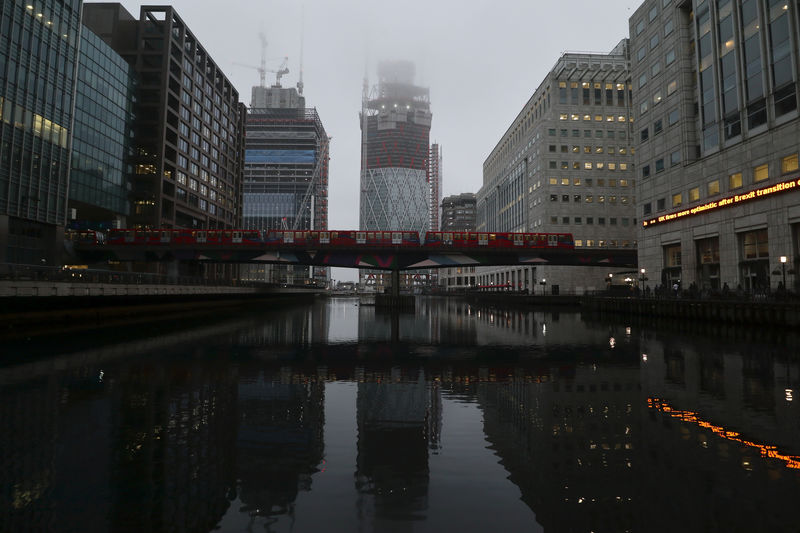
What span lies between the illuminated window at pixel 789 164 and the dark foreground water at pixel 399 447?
3615 centimetres

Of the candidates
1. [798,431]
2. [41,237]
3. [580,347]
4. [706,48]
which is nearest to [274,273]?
[41,237]

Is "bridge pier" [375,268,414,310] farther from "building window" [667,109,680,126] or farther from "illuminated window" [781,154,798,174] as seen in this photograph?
"illuminated window" [781,154,798,174]

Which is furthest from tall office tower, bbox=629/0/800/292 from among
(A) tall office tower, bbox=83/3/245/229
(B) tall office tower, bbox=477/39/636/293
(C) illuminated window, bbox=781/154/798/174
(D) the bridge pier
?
(A) tall office tower, bbox=83/3/245/229

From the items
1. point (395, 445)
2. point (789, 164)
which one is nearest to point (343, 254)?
point (789, 164)

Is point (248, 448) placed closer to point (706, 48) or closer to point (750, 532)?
point (750, 532)

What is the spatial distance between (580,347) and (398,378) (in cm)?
1268

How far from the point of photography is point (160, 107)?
296ft

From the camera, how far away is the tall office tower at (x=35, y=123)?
53.5 meters

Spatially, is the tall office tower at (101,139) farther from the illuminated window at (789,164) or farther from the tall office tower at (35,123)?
the illuminated window at (789,164)

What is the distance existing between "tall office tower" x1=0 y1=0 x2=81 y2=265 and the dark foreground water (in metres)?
51.7

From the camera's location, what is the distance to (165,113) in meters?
89.9

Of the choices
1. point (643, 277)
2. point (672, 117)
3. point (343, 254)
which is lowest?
point (643, 277)

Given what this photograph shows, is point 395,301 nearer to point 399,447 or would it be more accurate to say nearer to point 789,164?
point 789,164

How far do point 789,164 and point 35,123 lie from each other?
85.8 meters
